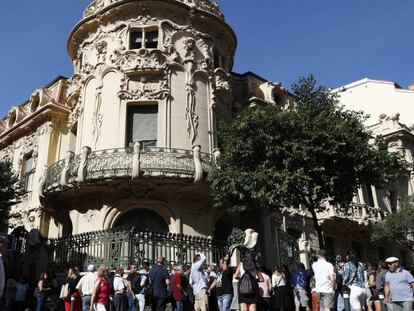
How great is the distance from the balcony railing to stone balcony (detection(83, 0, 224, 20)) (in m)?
7.54

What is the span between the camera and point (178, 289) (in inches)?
459

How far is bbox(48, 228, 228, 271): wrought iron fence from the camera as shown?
15461mm

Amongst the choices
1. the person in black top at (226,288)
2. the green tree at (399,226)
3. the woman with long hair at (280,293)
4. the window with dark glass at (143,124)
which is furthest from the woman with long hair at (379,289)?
the green tree at (399,226)

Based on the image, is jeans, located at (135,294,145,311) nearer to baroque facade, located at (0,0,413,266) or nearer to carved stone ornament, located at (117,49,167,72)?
baroque facade, located at (0,0,413,266)

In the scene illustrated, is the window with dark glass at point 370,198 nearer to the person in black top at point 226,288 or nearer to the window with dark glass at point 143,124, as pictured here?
the window with dark glass at point 143,124

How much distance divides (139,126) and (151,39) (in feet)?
14.0

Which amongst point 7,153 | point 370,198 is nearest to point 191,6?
point 7,153

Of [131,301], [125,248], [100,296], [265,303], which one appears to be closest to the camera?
[100,296]

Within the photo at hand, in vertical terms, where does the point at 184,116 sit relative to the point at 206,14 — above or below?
below

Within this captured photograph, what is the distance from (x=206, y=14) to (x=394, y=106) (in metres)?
23.3

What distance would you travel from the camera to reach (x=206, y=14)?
2273 centimetres

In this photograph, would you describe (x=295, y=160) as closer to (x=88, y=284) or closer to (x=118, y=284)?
(x=118, y=284)

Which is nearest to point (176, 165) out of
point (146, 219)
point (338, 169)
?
point (146, 219)

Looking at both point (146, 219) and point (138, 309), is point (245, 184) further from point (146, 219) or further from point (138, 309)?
point (138, 309)
